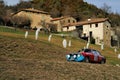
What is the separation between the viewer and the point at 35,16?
11675 cm

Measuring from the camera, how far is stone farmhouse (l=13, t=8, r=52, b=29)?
112 m

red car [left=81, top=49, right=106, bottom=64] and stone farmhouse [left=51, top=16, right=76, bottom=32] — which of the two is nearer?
red car [left=81, top=49, right=106, bottom=64]

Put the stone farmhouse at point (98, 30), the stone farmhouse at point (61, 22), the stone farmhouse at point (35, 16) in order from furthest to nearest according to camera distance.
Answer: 1. the stone farmhouse at point (35, 16)
2. the stone farmhouse at point (61, 22)
3. the stone farmhouse at point (98, 30)

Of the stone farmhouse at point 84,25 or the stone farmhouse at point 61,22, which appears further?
the stone farmhouse at point 61,22

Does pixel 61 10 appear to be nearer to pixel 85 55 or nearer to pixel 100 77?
pixel 85 55

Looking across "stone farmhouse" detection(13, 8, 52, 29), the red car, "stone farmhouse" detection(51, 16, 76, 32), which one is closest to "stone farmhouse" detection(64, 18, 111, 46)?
"stone farmhouse" detection(51, 16, 76, 32)

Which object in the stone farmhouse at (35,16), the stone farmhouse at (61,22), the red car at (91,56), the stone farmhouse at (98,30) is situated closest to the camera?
the red car at (91,56)

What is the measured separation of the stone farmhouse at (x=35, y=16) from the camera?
11181cm

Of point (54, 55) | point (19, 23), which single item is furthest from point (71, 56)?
point (19, 23)

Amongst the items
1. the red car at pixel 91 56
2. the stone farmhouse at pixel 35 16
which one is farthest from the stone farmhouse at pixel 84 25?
the red car at pixel 91 56

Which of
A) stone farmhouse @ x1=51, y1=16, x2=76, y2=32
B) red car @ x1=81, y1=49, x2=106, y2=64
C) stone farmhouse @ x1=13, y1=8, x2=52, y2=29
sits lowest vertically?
red car @ x1=81, y1=49, x2=106, y2=64

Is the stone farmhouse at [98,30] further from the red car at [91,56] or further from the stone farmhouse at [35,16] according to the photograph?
A: the red car at [91,56]

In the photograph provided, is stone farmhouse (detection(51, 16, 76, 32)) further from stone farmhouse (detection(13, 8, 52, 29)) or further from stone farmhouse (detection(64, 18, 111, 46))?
stone farmhouse (detection(64, 18, 111, 46))

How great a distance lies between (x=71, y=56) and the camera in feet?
87.3
